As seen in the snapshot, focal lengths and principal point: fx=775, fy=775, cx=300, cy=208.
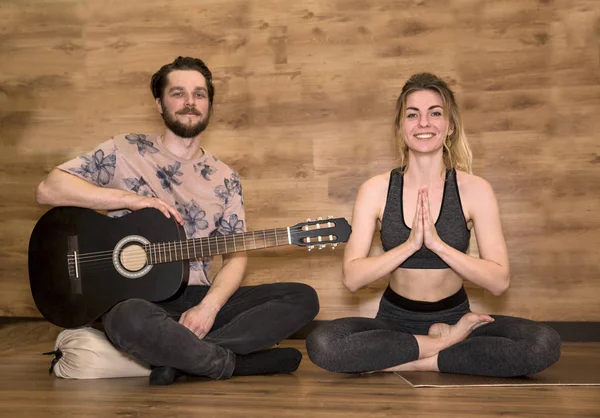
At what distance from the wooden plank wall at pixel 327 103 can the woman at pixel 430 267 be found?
1063 millimetres

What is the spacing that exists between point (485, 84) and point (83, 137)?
7.42ft

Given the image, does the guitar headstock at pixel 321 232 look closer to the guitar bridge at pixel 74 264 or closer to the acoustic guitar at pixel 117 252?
the acoustic guitar at pixel 117 252

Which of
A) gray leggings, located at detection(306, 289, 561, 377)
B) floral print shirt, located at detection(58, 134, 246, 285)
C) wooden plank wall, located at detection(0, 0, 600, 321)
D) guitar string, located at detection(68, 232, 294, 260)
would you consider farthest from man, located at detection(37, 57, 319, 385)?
wooden plank wall, located at detection(0, 0, 600, 321)

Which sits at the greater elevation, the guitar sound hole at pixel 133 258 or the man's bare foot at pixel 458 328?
the guitar sound hole at pixel 133 258

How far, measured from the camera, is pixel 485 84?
407 centimetres

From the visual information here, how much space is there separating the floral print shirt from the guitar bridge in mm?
193

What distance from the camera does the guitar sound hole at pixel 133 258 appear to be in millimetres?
2873

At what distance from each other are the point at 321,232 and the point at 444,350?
617 millimetres

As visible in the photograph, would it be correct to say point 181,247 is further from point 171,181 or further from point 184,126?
point 184,126

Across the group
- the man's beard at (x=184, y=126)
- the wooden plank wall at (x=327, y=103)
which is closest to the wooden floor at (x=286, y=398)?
the man's beard at (x=184, y=126)

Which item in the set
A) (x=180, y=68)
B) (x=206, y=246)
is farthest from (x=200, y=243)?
(x=180, y=68)

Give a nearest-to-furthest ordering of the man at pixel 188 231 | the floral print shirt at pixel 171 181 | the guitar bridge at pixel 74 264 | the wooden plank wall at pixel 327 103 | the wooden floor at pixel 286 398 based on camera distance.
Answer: the wooden floor at pixel 286 398 < the man at pixel 188 231 < the guitar bridge at pixel 74 264 < the floral print shirt at pixel 171 181 < the wooden plank wall at pixel 327 103

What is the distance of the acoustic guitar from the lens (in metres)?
2.76

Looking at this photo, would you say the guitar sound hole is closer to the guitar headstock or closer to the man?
the man
